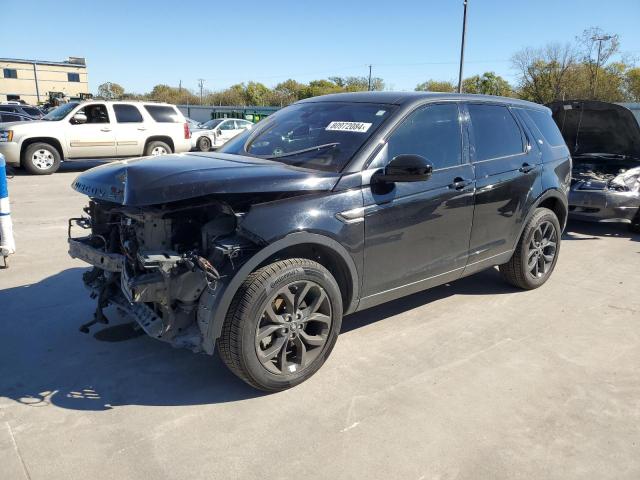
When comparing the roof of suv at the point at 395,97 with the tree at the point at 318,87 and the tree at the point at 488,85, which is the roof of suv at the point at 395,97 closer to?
the tree at the point at 488,85

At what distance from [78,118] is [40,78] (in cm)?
7682

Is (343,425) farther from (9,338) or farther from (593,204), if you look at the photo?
(593,204)

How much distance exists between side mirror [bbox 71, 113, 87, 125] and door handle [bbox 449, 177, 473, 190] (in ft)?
40.0

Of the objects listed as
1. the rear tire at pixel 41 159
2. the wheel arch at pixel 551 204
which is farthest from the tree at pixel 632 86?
the wheel arch at pixel 551 204

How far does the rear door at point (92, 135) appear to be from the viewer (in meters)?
13.3

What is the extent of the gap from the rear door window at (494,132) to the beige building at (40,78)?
8062 cm

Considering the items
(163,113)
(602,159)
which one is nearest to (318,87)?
(163,113)

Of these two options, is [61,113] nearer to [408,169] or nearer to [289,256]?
[289,256]

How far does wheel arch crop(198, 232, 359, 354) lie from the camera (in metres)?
2.88

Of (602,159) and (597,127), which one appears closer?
(597,127)

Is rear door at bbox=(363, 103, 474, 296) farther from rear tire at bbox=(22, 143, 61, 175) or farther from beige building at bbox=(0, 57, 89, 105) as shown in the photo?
beige building at bbox=(0, 57, 89, 105)

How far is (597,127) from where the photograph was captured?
319 inches

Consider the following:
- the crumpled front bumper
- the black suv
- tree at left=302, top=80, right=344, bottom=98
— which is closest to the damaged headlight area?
the black suv

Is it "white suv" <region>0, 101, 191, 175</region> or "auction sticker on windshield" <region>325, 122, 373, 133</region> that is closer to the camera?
"auction sticker on windshield" <region>325, 122, 373, 133</region>
